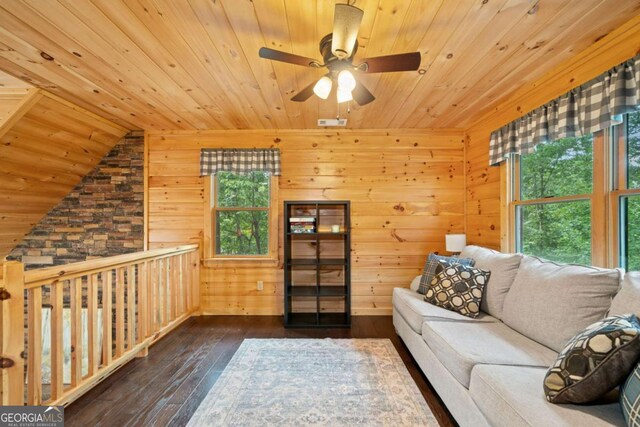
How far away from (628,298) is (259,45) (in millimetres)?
2501

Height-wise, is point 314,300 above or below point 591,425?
below

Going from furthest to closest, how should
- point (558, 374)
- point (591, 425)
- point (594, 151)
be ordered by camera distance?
point (594, 151) < point (558, 374) < point (591, 425)

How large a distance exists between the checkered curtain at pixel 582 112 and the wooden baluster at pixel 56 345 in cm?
371

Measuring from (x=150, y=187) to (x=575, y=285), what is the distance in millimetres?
4328

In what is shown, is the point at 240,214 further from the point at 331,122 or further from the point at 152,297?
the point at 331,122

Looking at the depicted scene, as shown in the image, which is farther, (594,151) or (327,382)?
(327,382)

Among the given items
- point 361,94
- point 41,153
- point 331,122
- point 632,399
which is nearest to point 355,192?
point 331,122

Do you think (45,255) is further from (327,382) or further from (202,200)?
(327,382)

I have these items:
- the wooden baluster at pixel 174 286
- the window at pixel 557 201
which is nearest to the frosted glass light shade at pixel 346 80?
the window at pixel 557 201

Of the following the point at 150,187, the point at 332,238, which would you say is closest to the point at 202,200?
the point at 150,187

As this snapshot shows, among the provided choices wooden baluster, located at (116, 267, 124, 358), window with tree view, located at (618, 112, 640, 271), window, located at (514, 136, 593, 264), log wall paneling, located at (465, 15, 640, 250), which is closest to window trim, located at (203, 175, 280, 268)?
wooden baluster, located at (116, 267, 124, 358)

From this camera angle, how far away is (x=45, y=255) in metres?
3.52

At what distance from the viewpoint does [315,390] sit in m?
2.00

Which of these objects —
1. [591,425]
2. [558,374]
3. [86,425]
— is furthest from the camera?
→ [86,425]
